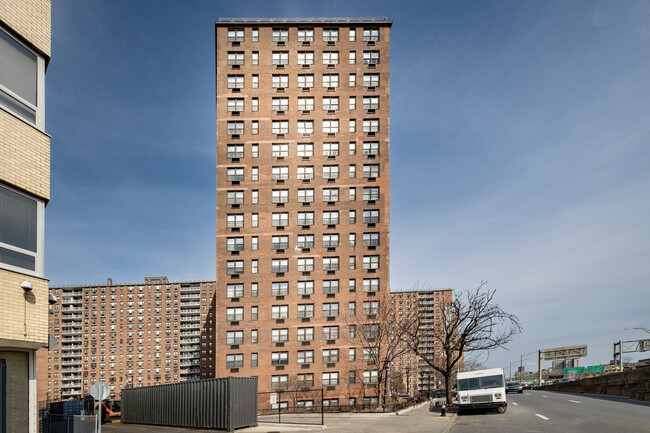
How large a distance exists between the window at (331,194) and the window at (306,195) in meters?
1.66

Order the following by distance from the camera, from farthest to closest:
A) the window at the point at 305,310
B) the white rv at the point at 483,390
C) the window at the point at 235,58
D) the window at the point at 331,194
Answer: the window at the point at 235,58 < the window at the point at 331,194 < the window at the point at 305,310 < the white rv at the point at 483,390

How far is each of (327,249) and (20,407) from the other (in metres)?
52.2

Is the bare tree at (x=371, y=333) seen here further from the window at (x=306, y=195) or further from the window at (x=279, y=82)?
the window at (x=279, y=82)

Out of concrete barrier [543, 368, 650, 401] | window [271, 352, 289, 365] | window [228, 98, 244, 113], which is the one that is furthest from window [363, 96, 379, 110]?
concrete barrier [543, 368, 650, 401]

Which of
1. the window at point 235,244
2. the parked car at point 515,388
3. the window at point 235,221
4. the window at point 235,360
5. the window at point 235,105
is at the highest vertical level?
the window at point 235,105

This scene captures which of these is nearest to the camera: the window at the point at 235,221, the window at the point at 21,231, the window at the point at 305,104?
the window at the point at 21,231

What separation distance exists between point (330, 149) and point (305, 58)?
1262cm

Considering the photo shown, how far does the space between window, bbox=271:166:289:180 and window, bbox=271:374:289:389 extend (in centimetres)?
2420

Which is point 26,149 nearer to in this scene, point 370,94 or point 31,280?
point 31,280

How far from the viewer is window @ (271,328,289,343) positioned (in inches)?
2426

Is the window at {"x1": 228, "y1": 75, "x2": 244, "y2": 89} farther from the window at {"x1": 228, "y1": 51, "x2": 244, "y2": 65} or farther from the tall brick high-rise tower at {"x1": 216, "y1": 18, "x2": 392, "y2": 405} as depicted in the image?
the window at {"x1": 228, "y1": 51, "x2": 244, "y2": 65}

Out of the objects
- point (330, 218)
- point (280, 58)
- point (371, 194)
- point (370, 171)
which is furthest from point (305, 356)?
point (280, 58)


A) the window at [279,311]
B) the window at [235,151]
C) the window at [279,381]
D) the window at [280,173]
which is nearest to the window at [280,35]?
the window at [235,151]

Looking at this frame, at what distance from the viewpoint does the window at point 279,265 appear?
207 feet
